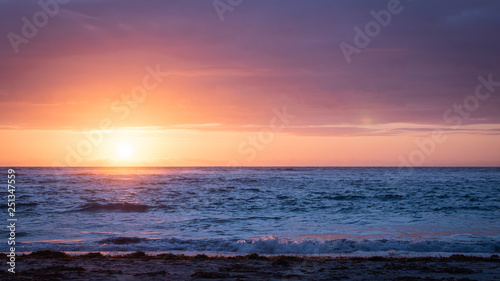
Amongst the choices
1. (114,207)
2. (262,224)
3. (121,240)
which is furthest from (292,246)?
(114,207)

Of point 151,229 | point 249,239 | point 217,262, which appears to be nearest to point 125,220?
point 151,229

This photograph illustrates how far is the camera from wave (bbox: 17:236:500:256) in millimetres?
16328

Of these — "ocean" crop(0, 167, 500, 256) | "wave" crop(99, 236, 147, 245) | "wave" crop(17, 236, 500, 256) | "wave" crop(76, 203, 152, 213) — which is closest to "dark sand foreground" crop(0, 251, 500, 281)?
"wave" crop(17, 236, 500, 256)

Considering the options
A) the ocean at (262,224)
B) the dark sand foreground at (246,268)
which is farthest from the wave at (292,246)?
the dark sand foreground at (246,268)

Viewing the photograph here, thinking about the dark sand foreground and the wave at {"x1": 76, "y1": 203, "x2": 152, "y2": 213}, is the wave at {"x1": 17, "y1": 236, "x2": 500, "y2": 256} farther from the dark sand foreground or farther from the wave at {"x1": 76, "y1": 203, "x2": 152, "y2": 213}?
the wave at {"x1": 76, "y1": 203, "x2": 152, "y2": 213}

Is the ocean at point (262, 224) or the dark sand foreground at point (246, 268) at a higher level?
the dark sand foreground at point (246, 268)

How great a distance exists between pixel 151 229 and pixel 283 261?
11732mm

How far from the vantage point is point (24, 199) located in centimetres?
3456

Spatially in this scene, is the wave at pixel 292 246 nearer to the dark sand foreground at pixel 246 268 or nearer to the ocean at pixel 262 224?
the ocean at pixel 262 224

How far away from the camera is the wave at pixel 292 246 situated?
53.6ft

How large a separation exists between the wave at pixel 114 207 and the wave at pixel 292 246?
1297 cm

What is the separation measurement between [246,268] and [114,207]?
22715 millimetres

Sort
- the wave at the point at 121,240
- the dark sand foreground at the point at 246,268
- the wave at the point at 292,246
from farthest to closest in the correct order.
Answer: the wave at the point at 121,240, the wave at the point at 292,246, the dark sand foreground at the point at 246,268

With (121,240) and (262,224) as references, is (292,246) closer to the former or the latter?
(262,224)
